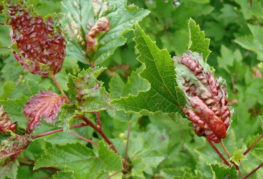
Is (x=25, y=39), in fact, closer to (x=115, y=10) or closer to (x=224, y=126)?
(x=115, y=10)

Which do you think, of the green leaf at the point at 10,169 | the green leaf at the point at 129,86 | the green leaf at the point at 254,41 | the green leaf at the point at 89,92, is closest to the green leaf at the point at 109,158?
the green leaf at the point at 89,92

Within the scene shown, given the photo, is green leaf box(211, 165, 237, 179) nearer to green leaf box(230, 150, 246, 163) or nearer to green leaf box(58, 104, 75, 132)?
green leaf box(230, 150, 246, 163)

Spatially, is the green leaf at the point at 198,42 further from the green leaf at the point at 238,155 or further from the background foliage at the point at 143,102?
the green leaf at the point at 238,155

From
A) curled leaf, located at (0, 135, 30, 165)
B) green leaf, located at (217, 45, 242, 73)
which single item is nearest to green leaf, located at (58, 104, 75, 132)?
curled leaf, located at (0, 135, 30, 165)

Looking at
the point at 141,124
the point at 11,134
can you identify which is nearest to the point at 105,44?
the point at 11,134

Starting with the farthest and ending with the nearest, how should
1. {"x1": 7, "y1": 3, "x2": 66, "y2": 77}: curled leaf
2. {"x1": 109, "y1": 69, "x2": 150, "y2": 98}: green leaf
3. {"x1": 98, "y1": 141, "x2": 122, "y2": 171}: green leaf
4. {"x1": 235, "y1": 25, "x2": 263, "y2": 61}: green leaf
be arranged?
{"x1": 235, "y1": 25, "x2": 263, "y2": 61}: green leaf < {"x1": 109, "y1": 69, "x2": 150, "y2": 98}: green leaf < {"x1": 98, "y1": 141, "x2": 122, "y2": 171}: green leaf < {"x1": 7, "y1": 3, "x2": 66, "y2": 77}: curled leaf

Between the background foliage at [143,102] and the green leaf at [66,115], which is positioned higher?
the green leaf at [66,115]

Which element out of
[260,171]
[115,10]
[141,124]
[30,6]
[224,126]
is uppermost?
[30,6]

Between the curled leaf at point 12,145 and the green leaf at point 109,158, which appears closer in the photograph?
the curled leaf at point 12,145
